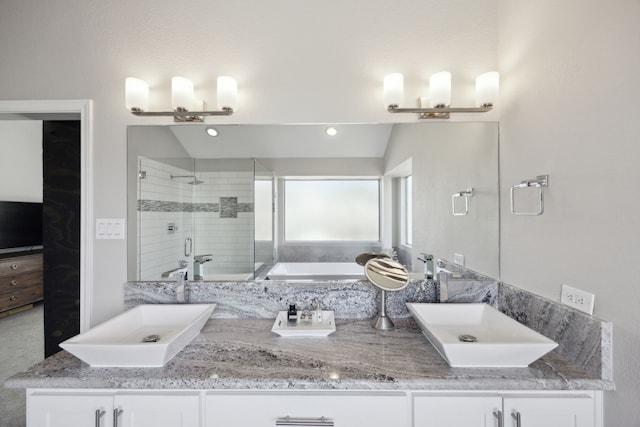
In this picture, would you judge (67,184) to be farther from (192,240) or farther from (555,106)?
(555,106)

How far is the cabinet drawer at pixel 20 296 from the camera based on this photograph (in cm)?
366

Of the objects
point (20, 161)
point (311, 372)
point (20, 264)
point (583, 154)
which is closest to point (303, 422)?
point (311, 372)

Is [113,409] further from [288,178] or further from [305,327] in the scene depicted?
[288,178]

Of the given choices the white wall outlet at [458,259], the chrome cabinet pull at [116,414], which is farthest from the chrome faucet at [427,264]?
the chrome cabinet pull at [116,414]

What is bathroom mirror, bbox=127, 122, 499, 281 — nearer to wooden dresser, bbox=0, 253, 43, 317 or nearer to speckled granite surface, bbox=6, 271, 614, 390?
speckled granite surface, bbox=6, 271, 614, 390

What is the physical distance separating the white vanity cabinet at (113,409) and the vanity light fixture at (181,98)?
131 cm

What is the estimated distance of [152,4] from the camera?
1625 millimetres

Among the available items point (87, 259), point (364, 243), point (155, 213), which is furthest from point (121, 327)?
point (364, 243)

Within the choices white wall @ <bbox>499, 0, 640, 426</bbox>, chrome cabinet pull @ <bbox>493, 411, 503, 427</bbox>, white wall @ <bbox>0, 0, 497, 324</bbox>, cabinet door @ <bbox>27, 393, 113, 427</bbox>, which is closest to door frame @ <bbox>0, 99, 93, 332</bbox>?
white wall @ <bbox>0, 0, 497, 324</bbox>

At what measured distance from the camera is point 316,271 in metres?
1.69

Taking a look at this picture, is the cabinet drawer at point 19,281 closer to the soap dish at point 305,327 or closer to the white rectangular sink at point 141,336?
the white rectangular sink at point 141,336

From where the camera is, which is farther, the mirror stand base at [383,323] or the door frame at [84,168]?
the door frame at [84,168]

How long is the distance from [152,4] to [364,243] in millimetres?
1846

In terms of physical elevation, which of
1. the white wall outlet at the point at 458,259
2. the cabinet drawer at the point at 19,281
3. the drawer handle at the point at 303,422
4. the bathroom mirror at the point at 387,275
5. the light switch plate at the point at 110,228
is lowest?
the cabinet drawer at the point at 19,281
